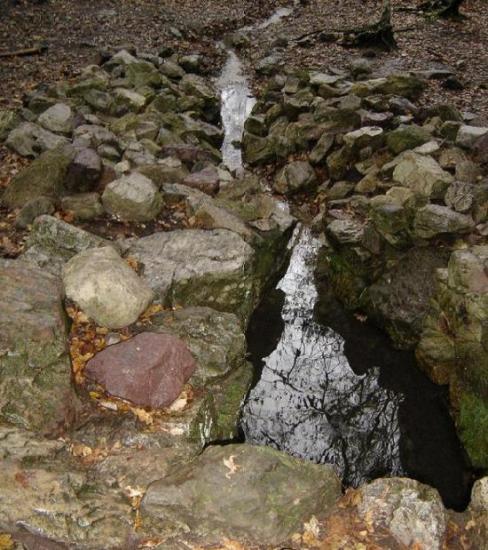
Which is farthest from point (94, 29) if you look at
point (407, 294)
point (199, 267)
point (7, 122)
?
point (407, 294)

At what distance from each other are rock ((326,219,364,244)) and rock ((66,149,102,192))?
144 inches

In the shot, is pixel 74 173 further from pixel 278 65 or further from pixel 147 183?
pixel 278 65

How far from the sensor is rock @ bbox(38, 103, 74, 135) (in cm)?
955

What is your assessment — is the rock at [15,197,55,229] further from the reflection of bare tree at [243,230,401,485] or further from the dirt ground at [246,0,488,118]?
the dirt ground at [246,0,488,118]

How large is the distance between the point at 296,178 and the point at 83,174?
4.43 metres

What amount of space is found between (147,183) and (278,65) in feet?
30.0

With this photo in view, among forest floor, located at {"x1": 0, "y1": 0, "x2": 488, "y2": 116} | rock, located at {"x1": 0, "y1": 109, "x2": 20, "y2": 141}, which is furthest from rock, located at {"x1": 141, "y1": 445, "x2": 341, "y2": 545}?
forest floor, located at {"x1": 0, "y1": 0, "x2": 488, "y2": 116}

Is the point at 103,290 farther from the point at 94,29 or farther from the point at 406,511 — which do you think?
the point at 94,29

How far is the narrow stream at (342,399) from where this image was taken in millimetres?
6004

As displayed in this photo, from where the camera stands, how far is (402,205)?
26.9ft

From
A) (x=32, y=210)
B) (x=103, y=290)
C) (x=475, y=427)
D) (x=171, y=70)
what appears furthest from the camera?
(x=171, y=70)

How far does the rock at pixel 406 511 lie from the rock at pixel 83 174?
5.61 meters

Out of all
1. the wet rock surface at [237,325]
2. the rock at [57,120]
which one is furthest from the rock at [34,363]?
the rock at [57,120]

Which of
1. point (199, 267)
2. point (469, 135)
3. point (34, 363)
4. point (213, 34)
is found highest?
point (34, 363)
